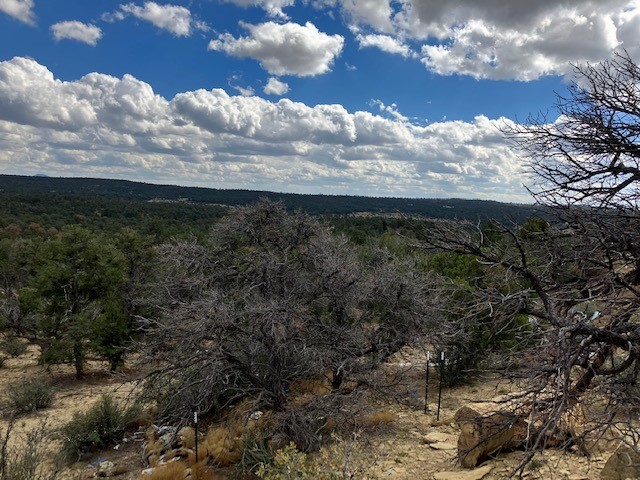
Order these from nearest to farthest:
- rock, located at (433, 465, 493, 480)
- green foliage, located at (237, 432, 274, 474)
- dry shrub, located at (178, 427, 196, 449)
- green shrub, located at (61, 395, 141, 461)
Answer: rock, located at (433, 465, 493, 480), green foliage, located at (237, 432, 274, 474), dry shrub, located at (178, 427, 196, 449), green shrub, located at (61, 395, 141, 461)

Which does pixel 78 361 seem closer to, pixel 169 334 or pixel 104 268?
pixel 104 268

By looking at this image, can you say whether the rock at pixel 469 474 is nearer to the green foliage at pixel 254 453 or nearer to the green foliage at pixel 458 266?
the green foliage at pixel 254 453

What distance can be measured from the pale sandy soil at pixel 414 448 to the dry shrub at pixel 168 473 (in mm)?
1293

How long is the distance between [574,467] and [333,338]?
5306mm

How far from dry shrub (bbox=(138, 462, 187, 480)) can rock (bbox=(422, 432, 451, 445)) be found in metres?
5.04

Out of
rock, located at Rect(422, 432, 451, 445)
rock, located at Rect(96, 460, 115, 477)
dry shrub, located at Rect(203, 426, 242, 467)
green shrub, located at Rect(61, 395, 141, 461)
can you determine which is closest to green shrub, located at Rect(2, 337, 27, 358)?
green shrub, located at Rect(61, 395, 141, 461)

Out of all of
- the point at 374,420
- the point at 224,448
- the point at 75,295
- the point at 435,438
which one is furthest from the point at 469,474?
the point at 75,295

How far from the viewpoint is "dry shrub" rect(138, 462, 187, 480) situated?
804cm

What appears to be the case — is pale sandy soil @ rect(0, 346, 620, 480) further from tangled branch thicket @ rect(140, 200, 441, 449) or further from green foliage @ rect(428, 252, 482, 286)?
green foliage @ rect(428, 252, 482, 286)

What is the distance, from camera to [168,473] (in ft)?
26.6

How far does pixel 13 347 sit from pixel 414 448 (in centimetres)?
2202

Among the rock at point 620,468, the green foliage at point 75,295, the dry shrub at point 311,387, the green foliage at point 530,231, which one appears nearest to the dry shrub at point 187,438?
the dry shrub at point 311,387

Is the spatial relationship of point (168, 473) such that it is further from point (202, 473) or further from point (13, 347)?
point (13, 347)

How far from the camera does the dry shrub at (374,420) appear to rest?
402 inches
